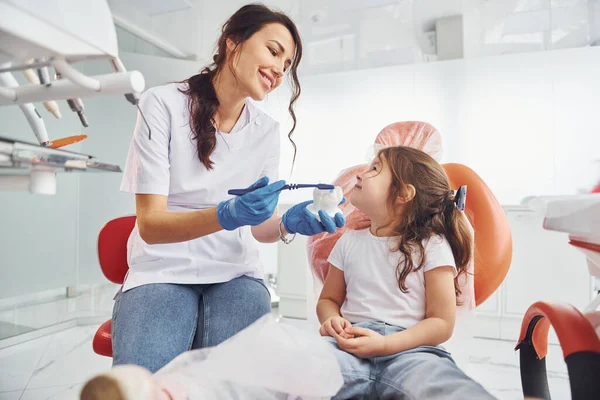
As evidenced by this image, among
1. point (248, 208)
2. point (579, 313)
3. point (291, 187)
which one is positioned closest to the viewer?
point (579, 313)

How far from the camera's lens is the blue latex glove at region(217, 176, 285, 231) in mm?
843

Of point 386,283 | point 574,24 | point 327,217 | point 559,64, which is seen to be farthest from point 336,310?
point 574,24

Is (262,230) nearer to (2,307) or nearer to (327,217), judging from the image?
(327,217)

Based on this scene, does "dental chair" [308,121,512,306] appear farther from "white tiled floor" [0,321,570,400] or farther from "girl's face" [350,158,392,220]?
"white tiled floor" [0,321,570,400]

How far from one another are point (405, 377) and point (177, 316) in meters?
0.48

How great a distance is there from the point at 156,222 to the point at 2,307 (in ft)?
6.43

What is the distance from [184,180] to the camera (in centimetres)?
105

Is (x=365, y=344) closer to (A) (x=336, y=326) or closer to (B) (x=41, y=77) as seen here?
(A) (x=336, y=326)

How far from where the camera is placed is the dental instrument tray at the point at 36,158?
0.56 m

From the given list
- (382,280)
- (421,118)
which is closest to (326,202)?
(382,280)

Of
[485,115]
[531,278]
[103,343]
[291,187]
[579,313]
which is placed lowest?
[531,278]

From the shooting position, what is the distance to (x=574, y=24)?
2.93m

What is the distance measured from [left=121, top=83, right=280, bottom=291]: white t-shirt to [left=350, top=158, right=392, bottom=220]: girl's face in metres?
0.28

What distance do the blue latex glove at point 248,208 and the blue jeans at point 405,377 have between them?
0.31m
